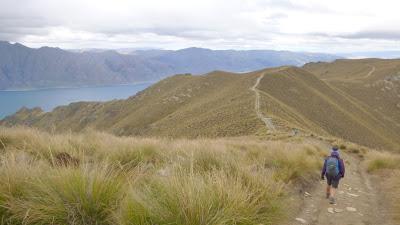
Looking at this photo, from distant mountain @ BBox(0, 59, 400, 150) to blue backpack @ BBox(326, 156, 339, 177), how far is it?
18.8 metres

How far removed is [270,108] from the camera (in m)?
50.8

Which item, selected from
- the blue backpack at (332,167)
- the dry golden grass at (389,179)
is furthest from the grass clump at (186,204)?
the blue backpack at (332,167)

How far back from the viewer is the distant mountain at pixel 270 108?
160 feet

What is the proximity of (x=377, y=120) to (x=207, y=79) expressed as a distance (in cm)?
3977

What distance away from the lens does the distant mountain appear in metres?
48.7

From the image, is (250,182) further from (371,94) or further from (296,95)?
(371,94)

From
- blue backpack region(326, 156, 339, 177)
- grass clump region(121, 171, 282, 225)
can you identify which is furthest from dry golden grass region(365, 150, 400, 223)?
grass clump region(121, 171, 282, 225)

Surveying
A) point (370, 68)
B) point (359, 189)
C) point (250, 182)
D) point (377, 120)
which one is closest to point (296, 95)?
point (377, 120)

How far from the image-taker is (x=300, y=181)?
32.8 feet

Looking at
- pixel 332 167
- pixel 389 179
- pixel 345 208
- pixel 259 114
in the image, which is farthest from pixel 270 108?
pixel 345 208

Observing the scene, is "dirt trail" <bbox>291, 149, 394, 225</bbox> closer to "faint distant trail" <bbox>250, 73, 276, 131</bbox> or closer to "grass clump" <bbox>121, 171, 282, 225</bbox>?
"grass clump" <bbox>121, 171, 282, 225</bbox>

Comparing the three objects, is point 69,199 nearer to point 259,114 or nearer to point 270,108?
point 259,114

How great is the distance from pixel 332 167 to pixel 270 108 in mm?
41617

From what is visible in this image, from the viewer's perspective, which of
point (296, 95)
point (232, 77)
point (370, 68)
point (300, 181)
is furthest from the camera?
point (370, 68)
